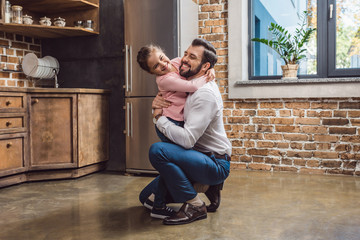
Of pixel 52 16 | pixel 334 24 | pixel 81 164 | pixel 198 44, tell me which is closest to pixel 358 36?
pixel 334 24

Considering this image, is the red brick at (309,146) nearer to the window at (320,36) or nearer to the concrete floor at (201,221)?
the concrete floor at (201,221)

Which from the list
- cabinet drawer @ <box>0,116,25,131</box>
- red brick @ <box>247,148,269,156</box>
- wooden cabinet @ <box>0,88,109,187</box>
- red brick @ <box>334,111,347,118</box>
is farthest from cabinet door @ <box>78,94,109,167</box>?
red brick @ <box>334,111,347,118</box>

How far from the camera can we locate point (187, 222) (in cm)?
229

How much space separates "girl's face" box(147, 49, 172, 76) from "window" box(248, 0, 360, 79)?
2004mm

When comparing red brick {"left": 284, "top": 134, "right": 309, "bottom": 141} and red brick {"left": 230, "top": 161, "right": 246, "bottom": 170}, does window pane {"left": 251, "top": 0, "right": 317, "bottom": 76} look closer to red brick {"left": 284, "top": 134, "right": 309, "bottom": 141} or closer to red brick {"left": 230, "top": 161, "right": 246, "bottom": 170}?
red brick {"left": 284, "top": 134, "right": 309, "bottom": 141}

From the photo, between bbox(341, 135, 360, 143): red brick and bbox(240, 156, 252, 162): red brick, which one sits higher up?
bbox(341, 135, 360, 143): red brick

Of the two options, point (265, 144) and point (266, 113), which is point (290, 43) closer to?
point (266, 113)

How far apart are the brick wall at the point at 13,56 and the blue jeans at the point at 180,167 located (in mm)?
2462

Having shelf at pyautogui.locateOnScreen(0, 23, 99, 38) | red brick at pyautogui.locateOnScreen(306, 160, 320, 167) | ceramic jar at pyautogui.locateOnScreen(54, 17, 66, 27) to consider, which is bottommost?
red brick at pyautogui.locateOnScreen(306, 160, 320, 167)

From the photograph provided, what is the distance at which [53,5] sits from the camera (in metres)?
4.14

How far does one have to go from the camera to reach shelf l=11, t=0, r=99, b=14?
4.00 meters

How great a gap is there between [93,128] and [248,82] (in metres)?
1.71

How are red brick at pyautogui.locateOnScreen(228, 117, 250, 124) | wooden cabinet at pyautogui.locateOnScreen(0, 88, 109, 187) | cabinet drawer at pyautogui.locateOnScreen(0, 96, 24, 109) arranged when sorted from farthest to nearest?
1. red brick at pyautogui.locateOnScreen(228, 117, 250, 124)
2. wooden cabinet at pyautogui.locateOnScreen(0, 88, 109, 187)
3. cabinet drawer at pyautogui.locateOnScreen(0, 96, 24, 109)

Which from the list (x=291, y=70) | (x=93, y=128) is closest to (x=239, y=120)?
(x=291, y=70)
